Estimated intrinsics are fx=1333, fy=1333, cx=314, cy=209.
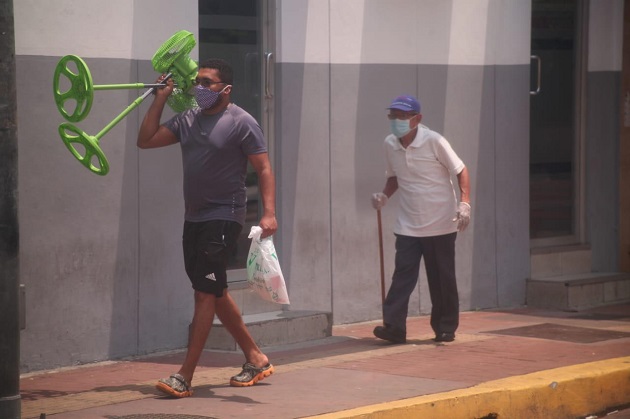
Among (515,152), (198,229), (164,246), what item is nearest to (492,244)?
(515,152)

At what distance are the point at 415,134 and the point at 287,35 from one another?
145 cm

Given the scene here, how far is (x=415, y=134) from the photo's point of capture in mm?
9875

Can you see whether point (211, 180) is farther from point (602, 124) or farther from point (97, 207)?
point (602, 124)

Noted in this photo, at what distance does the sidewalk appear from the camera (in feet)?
24.5

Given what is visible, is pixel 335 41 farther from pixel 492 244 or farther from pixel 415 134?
pixel 492 244

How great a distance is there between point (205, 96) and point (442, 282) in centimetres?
281

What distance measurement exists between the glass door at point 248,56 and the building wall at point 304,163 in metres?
0.11

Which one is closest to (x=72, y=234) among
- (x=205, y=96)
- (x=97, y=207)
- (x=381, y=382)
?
(x=97, y=207)

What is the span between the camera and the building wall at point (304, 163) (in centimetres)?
895

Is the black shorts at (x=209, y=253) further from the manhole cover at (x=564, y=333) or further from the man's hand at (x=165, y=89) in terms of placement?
the manhole cover at (x=564, y=333)

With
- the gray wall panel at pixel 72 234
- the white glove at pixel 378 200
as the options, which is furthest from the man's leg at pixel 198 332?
the white glove at pixel 378 200

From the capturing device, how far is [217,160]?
7.91 meters

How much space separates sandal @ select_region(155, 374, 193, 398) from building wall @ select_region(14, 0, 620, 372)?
1497mm

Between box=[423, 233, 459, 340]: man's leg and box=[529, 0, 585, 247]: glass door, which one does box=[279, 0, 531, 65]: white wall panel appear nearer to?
box=[529, 0, 585, 247]: glass door
